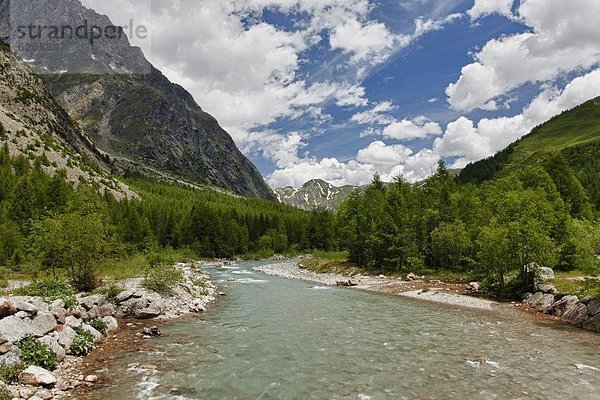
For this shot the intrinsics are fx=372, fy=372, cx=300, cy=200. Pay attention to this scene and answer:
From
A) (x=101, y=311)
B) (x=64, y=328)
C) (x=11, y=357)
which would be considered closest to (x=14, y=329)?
(x=11, y=357)

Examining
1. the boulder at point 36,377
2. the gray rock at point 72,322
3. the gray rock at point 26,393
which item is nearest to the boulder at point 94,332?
the gray rock at point 72,322

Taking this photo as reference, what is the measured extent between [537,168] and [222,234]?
87.1 metres

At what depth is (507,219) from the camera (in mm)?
40750

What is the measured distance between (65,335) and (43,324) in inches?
45.3

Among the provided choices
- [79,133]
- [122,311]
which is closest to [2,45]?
[79,133]

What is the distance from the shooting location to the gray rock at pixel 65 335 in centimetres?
1803

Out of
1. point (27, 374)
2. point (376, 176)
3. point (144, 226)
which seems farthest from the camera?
point (144, 226)

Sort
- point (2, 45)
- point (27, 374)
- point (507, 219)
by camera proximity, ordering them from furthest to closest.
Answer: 1. point (2, 45)
2. point (507, 219)
3. point (27, 374)

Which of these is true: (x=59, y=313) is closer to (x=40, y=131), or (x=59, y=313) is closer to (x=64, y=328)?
(x=64, y=328)

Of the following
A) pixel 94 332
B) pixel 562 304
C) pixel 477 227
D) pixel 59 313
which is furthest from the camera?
pixel 477 227

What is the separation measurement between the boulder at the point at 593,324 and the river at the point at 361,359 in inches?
59.7

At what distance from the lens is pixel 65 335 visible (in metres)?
18.6

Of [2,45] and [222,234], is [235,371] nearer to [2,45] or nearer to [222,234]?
[222,234]

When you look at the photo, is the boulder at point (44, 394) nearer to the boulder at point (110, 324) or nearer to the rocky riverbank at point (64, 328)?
the rocky riverbank at point (64, 328)
